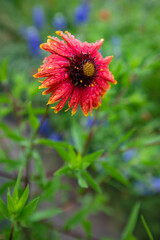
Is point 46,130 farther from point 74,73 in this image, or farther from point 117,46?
point 74,73

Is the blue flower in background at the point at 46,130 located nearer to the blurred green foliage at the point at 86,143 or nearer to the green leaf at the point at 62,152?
the blurred green foliage at the point at 86,143

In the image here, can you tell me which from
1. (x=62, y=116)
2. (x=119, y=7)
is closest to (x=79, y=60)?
(x=62, y=116)

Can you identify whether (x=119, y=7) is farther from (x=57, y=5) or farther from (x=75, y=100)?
(x=75, y=100)

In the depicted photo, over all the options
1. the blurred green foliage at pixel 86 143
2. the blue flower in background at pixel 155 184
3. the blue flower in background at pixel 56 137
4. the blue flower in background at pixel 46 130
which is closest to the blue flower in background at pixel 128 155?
the blurred green foliage at pixel 86 143

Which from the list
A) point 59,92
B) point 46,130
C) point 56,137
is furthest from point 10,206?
point 46,130

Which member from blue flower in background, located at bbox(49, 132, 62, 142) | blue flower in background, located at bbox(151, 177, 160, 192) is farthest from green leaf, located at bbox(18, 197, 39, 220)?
blue flower in background, located at bbox(49, 132, 62, 142)

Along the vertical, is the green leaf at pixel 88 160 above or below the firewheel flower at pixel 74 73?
below

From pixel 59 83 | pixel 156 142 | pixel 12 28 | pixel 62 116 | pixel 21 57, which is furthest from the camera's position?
pixel 12 28
